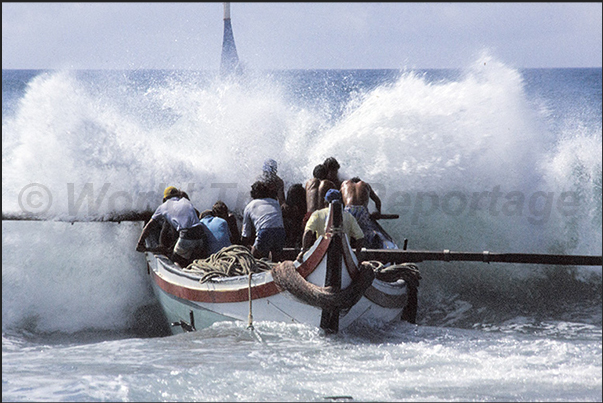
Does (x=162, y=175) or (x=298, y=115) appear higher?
(x=298, y=115)

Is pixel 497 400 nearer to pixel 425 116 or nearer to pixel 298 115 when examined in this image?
pixel 425 116

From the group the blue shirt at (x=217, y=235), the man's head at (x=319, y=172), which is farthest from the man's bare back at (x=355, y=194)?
the blue shirt at (x=217, y=235)

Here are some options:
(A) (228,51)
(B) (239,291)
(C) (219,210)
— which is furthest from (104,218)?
(A) (228,51)

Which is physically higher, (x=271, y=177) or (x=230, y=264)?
(x=271, y=177)

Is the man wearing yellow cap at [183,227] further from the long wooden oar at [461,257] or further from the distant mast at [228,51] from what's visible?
the distant mast at [228,51]

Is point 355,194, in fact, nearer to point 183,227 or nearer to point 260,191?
point 260,191

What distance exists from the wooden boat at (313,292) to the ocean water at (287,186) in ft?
0.67

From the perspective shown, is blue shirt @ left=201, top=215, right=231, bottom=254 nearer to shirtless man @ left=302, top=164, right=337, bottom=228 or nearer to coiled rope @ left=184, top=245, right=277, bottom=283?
coiled rope @ left=184, top=245, right=277, bottom=283

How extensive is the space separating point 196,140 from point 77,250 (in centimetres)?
317

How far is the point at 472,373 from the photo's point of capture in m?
6.68

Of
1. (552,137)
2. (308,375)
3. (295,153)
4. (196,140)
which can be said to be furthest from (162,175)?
(552,137)

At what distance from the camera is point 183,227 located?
8992 mm

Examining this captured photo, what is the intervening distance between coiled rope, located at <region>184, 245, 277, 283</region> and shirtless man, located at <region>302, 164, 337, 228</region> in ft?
4.09

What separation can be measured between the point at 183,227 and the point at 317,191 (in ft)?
6.10
